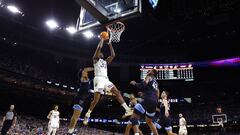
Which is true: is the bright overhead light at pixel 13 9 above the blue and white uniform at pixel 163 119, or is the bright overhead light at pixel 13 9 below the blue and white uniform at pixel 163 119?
above

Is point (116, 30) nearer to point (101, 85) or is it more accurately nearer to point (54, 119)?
point (101, 85)

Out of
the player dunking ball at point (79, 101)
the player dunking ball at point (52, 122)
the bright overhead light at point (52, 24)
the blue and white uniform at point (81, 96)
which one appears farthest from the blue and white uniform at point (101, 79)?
the bright overhead light at point (52, 24)

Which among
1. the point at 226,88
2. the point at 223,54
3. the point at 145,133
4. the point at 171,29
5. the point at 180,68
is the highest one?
the point at 171,29

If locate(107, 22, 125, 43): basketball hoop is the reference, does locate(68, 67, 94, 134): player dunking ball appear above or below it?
below

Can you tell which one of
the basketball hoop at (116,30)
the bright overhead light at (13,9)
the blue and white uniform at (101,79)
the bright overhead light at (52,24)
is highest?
the bright overhead light at (13,9)

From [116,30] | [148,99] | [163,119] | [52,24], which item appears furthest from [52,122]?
[52,24]

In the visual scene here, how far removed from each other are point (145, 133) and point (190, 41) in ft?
49.8

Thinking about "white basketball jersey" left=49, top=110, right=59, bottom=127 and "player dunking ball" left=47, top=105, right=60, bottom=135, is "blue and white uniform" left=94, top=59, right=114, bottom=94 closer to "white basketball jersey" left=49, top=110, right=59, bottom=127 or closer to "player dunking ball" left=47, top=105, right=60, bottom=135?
"player dunking ball" left=47, top=105, right=60, bottom=135

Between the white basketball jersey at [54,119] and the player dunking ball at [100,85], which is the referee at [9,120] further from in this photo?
the player dunking ball at [100,85]

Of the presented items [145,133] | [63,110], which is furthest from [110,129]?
[63,110]

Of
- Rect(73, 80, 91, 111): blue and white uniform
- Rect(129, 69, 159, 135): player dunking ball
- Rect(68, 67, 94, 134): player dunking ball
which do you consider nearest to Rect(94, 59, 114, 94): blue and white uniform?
Rect(68, 67, 94, 134): player dunking ball

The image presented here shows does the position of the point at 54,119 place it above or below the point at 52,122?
above

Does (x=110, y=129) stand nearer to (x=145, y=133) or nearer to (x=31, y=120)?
(x=145, y=133)

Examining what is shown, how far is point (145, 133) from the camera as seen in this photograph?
38.1m
